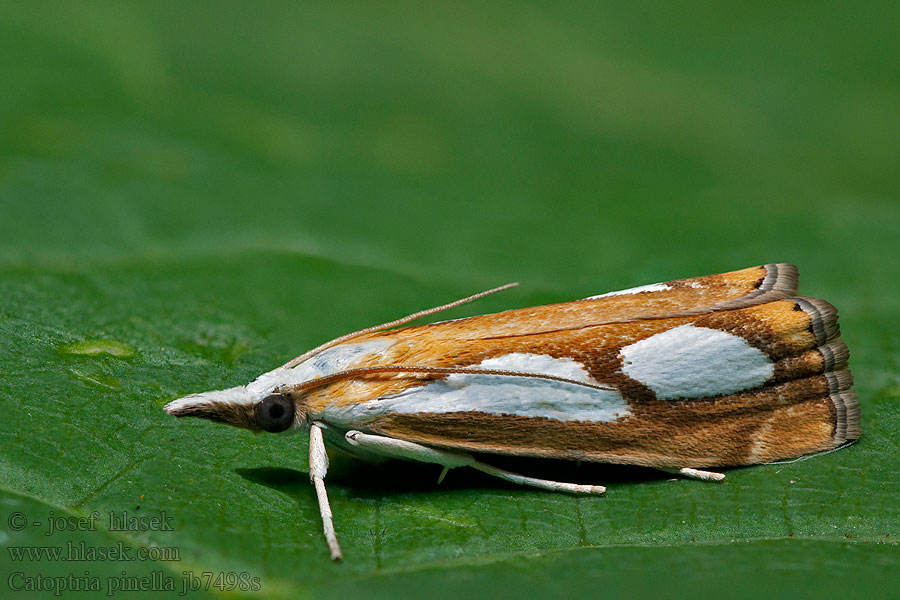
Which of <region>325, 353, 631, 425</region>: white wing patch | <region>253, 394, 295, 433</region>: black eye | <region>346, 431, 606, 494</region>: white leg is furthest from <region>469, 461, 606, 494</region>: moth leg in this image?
<region>253, 394, 295, 433</region>: black eye

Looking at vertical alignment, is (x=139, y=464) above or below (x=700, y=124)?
below

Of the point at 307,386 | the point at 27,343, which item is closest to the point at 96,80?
the point at 27,343

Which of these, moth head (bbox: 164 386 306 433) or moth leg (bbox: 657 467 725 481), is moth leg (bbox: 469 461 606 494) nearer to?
moth leg (bbox: 657 467 725 481)

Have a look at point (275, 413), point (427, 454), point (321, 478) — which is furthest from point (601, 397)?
point (275, 413)

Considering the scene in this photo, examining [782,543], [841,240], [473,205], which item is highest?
[473,205]

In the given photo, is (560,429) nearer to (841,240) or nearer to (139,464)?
(139,464)

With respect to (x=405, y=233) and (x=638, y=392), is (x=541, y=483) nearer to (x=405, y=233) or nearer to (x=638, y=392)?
(x=638, y=392)
